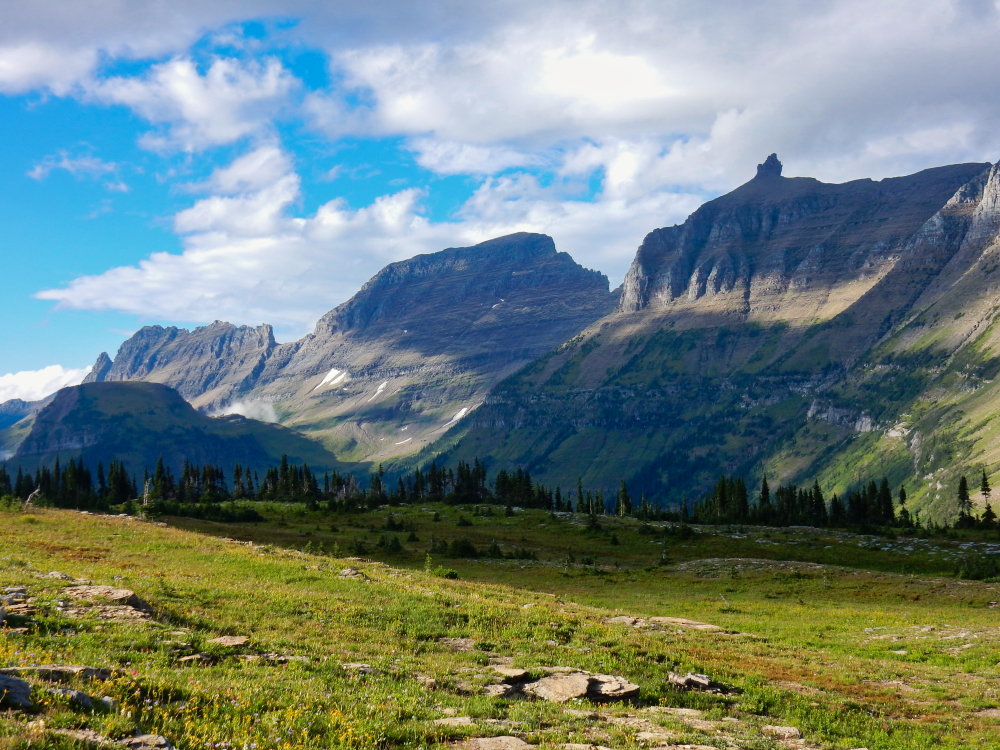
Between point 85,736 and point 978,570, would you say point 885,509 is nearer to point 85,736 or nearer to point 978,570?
point 978,570

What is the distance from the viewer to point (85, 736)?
38.6 ft

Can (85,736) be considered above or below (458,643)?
above

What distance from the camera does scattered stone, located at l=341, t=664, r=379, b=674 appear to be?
2020 cm

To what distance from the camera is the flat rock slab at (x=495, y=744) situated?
14.9 m

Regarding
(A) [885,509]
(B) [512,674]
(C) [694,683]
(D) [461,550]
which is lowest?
(A) [885,509]

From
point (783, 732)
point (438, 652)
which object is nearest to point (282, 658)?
point (438, 652)

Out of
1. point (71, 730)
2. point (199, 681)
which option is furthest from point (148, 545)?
point (71, 730)

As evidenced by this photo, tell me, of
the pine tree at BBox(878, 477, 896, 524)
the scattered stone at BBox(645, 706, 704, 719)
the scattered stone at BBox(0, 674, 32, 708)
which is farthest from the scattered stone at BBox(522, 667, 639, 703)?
the pine tree at BBox(878, 477, 896, 524)

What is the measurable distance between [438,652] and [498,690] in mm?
5021

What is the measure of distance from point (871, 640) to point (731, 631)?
23.1 feet

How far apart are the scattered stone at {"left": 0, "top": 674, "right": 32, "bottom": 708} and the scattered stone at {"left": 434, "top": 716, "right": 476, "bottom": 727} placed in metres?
8.20

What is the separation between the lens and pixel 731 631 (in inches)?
1452

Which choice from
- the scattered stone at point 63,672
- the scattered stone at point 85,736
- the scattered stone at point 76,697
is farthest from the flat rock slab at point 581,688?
the scattered stone at point 85,736

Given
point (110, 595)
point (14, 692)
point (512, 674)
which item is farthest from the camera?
point (110, 595)
